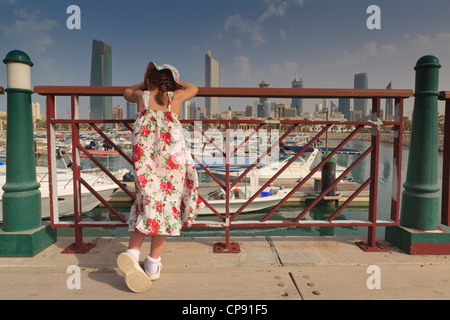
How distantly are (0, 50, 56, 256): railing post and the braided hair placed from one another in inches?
55.2

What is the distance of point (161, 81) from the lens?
234 centimetres

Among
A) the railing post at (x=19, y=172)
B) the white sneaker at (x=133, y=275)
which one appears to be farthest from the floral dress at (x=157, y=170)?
the railing post at (x=19, y=172)

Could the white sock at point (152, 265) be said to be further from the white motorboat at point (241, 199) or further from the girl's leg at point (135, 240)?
the white motorboat at point (241, 199)

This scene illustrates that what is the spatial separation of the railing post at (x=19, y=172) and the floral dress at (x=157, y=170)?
1.28m

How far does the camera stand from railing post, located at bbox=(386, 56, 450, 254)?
2873 millimetres

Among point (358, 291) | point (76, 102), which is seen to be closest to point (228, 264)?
point (358, 291)

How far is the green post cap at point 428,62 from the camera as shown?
111 inches

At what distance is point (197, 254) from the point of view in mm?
2891

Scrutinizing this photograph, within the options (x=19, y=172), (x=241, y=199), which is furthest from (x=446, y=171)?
(x=241, y=199)

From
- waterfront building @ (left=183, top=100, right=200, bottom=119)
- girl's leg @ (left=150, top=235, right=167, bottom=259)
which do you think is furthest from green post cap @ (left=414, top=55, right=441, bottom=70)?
waterfront building @ (left=183, top=100, right=200, bottom=119)

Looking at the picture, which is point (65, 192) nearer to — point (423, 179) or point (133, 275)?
point (133, 275)

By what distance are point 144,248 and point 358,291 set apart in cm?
198

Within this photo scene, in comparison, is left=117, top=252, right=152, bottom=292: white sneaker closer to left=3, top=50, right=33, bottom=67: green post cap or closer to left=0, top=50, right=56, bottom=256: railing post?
left=0, top=50, right=56, bottom=256: railing post
